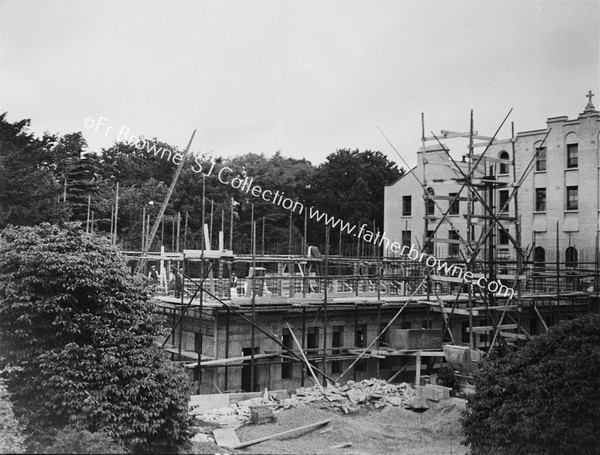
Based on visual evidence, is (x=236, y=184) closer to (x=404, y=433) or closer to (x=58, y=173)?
(x=58, y=173)

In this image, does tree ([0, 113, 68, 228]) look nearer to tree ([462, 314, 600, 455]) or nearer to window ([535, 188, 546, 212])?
tree ([462, 314, 600, 455])

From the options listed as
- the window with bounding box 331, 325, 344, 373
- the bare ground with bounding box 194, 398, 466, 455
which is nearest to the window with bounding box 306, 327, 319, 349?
the window with bounding box 331, 325, 344, 373

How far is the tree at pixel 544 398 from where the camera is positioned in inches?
471

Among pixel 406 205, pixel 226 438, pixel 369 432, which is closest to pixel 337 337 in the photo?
pixel 369 432

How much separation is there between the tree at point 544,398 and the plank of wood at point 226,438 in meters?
5.27

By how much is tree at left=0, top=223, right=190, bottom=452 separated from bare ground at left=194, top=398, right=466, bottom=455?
8.68ft

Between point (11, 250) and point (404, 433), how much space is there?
10.5 metres

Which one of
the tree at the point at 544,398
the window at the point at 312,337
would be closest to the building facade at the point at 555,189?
the window at the point at 312,337

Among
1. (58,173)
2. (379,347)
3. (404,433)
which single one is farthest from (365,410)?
(58,173)

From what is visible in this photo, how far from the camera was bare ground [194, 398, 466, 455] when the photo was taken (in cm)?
1572

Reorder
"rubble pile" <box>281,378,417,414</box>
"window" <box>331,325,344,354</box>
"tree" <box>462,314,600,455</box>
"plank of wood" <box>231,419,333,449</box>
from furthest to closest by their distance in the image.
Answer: "window" <box>331,325,344,354</box> < "rubble pile" <box>281,378,417,414</box> < "plank of wood" <box>231,419,333,449</box> < "tree" <box>462,314,600,455</box>

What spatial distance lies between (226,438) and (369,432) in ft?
12.0

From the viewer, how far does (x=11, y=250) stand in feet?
A: 41.3

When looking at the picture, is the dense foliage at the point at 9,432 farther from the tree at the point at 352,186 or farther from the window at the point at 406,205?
the tree at the point at 352,186
